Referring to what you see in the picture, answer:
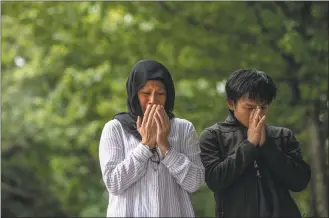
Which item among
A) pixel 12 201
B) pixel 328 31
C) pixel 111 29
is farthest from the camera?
pixel 12 201

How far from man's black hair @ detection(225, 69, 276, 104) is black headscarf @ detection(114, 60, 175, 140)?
0.41 m

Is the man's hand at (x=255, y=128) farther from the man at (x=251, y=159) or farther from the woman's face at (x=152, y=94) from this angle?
the woman's face at (x=152, y=94)

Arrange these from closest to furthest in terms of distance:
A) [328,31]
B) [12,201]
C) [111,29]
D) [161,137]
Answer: [161,137] < [328,31] < [111,29] < [12,201]

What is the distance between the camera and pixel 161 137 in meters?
4.37

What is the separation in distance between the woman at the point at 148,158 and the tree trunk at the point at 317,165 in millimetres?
5932

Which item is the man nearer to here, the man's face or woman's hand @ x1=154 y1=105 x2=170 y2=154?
the man's face

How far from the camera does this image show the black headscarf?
4.42m

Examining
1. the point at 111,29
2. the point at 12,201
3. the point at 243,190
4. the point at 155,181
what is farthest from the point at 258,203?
the point at 12,201

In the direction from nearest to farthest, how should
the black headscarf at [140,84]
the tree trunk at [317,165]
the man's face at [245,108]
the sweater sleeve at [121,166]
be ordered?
the sweater sleeve at [121,166], the black headscarf at [140,84], the man's face at [245,108], the tree trunk at [317,165]

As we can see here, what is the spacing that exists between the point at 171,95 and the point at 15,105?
14.4 metres

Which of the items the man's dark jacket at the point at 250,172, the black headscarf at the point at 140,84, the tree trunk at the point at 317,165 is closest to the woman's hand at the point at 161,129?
the black headscarf at the point at 140,84

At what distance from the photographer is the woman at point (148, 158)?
14.2ft

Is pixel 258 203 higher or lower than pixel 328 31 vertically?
lower

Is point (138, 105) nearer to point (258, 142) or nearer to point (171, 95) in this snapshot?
point (171, 95)
